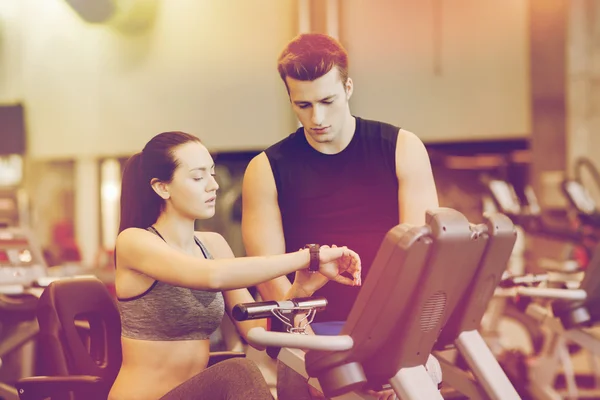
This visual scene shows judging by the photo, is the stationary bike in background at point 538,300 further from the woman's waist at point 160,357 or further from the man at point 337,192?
the woman's waist at point 160,357

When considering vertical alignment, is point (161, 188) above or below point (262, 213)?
above

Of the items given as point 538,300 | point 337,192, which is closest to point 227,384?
point 337,192

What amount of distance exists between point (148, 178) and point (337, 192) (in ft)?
1.88

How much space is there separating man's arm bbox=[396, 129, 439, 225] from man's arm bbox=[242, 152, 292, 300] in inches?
14.6

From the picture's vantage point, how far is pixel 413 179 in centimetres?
243

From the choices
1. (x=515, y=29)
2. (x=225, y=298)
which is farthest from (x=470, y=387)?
(x=515, y=29)

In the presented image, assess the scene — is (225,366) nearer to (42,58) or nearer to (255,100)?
(255,100)

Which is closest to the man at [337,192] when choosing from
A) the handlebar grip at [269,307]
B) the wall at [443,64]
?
the handlebar grip at [269,307]

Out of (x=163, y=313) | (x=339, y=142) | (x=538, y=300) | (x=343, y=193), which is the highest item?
(x=339, y=142)

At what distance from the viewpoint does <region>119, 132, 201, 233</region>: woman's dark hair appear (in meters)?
2.18

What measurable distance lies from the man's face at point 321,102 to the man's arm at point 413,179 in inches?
8.4

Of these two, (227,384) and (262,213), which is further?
(262,213)

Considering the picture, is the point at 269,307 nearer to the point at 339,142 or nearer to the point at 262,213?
the point at 262,213

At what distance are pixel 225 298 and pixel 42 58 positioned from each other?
441 centimetres
